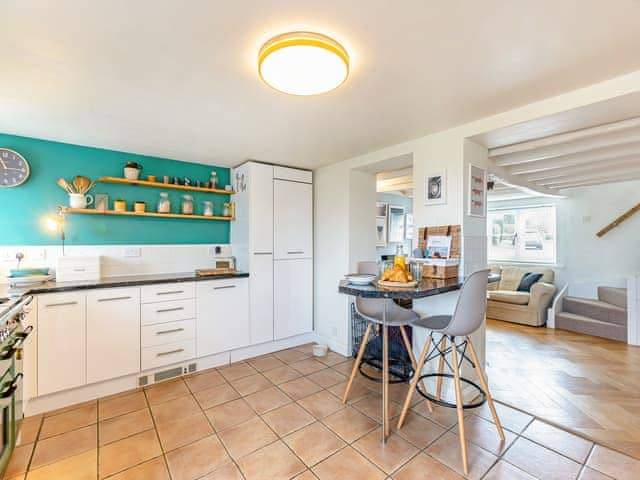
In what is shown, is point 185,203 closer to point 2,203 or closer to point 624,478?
point 2,203

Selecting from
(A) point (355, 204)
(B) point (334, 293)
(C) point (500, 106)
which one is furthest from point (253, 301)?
(C) point (500, 106)

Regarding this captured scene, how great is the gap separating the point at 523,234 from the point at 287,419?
18.7ft

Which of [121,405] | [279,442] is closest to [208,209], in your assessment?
[121,405]

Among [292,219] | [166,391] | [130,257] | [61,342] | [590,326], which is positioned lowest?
[166,391]

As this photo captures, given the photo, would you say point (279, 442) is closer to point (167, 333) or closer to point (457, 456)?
point (457, 456)

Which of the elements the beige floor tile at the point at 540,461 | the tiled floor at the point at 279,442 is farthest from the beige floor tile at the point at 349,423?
the beige floor tile at the point at 540,461

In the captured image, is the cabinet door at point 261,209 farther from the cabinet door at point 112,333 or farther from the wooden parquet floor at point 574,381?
the wooden parquet floor at point 574,381

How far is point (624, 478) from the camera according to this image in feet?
5.09

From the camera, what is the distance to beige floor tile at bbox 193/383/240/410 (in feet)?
7.77

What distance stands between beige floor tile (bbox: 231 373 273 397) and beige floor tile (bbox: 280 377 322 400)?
6.7 inches

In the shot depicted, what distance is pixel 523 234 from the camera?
5.73 metres

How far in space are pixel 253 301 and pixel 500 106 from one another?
9.30 feet

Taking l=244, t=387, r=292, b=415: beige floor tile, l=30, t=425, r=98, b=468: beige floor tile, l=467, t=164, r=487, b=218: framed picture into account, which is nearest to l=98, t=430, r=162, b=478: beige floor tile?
l=30, t=425, r=98, b=468: beige floor tile

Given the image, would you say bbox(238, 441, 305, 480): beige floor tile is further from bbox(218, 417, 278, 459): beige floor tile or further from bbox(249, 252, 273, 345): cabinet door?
bbox(249, 252, 273, 345): cabinet door
